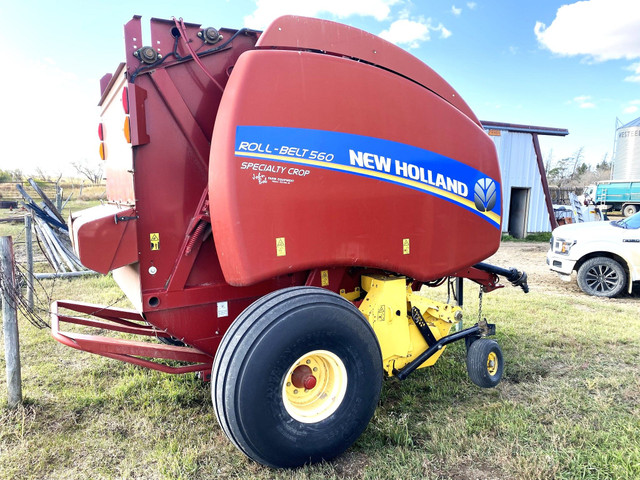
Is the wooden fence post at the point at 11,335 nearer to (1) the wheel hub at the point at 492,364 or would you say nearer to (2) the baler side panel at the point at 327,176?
(2) the baler side panel at the point at 327,176

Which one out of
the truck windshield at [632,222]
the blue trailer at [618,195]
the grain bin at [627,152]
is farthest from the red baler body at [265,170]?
the grain bin at [627,152]

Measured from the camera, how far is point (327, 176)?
2609 mm

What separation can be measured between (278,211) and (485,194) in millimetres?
1864

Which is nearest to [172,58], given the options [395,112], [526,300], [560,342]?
[395,112]

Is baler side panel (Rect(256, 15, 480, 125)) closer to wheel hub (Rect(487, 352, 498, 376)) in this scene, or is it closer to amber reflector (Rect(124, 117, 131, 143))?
amber reflector (Rect(124, 117, 131, 143))

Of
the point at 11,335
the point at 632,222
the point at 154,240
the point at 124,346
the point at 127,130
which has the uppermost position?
the point at 127,130

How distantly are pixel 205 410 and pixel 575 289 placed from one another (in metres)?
7.41

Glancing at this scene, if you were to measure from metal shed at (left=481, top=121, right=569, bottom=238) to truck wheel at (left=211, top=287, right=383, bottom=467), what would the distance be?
1358 centimetres

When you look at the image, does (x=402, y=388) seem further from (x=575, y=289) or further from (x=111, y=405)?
(x=575, y=289)

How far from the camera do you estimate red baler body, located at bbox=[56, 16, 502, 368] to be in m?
2.43

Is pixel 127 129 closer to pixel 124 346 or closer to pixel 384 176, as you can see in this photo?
pixel 124 346

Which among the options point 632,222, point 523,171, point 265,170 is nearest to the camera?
point 265,170

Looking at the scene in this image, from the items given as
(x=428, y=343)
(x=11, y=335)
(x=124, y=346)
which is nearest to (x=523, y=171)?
(x=428, y=343)

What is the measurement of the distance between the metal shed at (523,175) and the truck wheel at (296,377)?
1358 cm
